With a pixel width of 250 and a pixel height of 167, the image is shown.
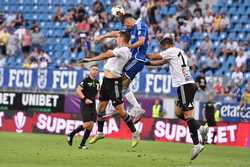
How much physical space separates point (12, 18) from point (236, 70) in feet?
45.1

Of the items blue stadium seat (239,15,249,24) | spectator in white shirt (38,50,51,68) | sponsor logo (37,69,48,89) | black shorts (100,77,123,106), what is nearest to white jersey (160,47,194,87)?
black shorts (100,77,123,106)

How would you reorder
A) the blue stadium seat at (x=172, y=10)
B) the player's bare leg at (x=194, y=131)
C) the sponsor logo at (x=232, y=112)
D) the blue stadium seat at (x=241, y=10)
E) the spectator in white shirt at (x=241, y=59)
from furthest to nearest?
the blue stadium seat at (x=172, y=10), the blue stadium seat at (x=241, y=10), the spectator in white shirt at (x=241, y=59), the sponsor logo at (x=232, y=112), the player's bare leg at (x=194, y=131)

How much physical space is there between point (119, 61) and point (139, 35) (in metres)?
0.75

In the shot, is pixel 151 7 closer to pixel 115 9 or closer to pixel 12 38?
pixel 12 38

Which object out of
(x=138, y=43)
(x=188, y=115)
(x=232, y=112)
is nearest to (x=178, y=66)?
(x=188, y=115)

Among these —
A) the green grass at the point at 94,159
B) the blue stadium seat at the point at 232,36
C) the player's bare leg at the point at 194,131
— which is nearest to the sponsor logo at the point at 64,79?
the blue stadium seat at the point at 232,36

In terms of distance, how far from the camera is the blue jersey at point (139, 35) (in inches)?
704

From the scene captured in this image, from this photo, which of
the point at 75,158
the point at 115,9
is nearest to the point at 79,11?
the point at 115,9

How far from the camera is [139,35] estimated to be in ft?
58.5

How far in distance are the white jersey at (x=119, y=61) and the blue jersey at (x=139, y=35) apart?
0.25m

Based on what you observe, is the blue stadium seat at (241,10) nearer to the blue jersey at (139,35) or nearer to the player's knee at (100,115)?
the blue jersey at (139,35)

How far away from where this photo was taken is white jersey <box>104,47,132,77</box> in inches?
693

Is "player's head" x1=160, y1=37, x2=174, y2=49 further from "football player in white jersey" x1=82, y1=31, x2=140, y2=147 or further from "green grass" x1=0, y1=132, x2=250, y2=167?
"green grass" x1=0, y1=132, x2=250, y2=167

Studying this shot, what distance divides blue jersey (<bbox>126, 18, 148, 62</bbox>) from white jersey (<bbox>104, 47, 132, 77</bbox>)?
0.25 metres
